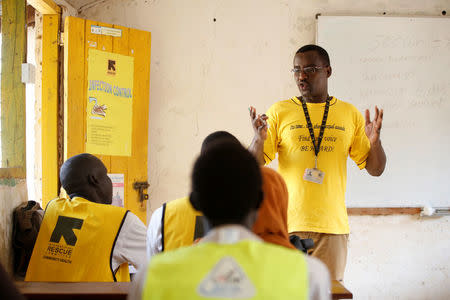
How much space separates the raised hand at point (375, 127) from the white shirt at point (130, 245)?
1.33m

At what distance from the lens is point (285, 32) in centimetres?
389

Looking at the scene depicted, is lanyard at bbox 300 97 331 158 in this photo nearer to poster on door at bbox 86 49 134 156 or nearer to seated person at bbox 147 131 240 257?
seated person at bbox 147 131 240 257

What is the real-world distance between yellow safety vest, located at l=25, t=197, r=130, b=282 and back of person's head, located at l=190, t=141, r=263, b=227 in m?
1.07

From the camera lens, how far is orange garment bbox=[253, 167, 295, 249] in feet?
4.26

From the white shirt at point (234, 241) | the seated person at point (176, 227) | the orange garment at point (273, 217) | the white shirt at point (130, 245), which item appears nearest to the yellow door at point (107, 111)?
the white shirt at point (130, 245)

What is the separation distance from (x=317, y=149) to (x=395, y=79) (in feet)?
5.95

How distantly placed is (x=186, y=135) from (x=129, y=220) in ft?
6.37

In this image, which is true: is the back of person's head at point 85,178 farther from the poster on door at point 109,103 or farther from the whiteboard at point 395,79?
the whiteboard at point 395,79

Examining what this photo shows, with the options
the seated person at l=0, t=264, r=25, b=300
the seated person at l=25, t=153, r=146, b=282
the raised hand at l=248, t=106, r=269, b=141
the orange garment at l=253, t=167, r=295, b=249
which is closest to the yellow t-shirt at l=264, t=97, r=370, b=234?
the raised hand at l=248, t=106, r=269, b=141

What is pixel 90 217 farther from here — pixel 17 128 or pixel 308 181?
pixel 308 181

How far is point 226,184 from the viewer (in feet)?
3.21

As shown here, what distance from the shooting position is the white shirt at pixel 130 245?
199 centimetres

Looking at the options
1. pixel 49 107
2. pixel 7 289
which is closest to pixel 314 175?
pixel 7 289

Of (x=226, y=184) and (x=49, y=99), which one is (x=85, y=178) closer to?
(x=226, y=184)
